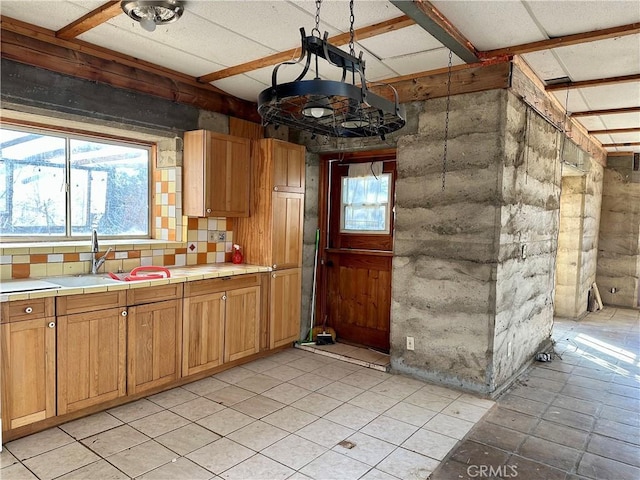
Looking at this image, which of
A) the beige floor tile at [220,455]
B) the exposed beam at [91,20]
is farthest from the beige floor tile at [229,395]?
the exposed beam at [91,20]

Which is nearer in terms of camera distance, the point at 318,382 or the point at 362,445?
the point at 362,445

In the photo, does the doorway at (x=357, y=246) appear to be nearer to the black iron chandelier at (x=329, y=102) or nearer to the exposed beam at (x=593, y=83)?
the exposed beam at (x=593, y=83)

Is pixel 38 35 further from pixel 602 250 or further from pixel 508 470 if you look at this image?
pixel 602 250

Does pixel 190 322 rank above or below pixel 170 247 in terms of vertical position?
below

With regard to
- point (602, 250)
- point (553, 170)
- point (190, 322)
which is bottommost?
point (190, 322)

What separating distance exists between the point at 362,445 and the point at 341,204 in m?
Answer: 2.75

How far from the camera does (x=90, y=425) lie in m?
2.75

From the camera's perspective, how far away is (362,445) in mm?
2604

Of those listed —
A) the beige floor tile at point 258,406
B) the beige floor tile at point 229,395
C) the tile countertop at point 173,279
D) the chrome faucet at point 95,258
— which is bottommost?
the beige floor tile at point 229,395

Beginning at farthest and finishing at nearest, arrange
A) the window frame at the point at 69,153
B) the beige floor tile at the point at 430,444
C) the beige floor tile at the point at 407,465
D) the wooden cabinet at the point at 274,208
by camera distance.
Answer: the wooden cabinet at the point at 274,208
the window frame at the point at 69,153
the beige floor tile at the point at 430,444
the beige floor tile at the point at 407,465

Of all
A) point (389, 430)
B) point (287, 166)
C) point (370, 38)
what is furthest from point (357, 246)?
point (370, 38)

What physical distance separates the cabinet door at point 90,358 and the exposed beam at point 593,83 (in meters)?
3.96

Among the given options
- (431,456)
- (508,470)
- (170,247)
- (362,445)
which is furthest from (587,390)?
(170,247)

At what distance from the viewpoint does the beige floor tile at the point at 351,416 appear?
2883mm
